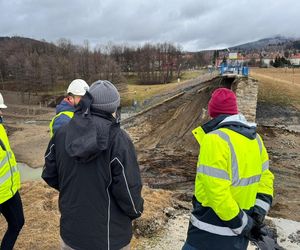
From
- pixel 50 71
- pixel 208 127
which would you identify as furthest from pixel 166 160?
pixel 50 71

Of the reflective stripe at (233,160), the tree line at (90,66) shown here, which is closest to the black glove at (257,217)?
the reflective stripe at (233,160)

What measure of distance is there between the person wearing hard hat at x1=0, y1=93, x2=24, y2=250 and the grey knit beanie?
5.78 ft

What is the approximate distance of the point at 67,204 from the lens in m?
2.88

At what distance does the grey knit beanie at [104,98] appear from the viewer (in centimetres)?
278

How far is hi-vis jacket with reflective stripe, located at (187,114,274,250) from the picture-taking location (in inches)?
112

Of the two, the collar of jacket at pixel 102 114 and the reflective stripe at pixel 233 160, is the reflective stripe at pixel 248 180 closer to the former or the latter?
the reflective stripe at pixel 233 160

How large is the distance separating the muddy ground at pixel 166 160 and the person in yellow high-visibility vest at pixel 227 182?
265 centimetres

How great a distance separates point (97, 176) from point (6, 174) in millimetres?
1783

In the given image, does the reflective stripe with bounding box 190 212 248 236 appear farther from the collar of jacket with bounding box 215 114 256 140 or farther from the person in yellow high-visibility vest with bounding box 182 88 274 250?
the collar of jacket with bounding box 215 114 256 140

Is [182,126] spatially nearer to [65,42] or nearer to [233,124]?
[233,124]

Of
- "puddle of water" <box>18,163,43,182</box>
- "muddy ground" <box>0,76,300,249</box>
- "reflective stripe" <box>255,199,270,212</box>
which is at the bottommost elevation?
"puddle of water" <box>18,163,43,182</box>

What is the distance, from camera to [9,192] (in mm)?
4055

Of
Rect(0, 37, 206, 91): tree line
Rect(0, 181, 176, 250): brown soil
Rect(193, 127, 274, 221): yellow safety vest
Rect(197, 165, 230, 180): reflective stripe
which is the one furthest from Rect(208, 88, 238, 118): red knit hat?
Rect(0, 37, 206, 91): tree line

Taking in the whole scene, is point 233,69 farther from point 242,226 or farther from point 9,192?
point 242,226
